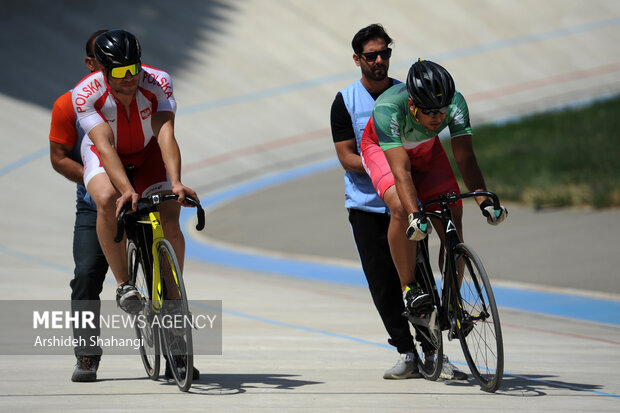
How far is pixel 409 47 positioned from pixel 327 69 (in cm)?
282

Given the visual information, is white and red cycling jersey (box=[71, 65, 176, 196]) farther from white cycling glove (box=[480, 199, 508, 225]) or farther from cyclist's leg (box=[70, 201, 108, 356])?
white cycling glove (box=[480, 199, 508, 225])

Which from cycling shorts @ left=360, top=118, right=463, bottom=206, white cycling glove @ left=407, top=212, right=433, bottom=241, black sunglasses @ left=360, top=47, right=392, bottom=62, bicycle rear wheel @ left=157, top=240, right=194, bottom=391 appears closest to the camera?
white cycling glove @ left=407, top=212, right=433, bottom=241

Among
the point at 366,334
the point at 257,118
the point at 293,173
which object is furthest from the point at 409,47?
the point at 366,334

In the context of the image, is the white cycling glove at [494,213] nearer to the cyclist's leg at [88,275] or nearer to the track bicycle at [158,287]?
the track bicycle at [158,287]

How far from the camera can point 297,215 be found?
1469 centimetres

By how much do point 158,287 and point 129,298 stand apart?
164 mm

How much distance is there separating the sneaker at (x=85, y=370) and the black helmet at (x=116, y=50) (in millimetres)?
1529

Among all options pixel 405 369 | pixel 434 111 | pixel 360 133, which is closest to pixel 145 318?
pixel 405 369

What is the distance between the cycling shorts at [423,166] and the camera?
5.34m

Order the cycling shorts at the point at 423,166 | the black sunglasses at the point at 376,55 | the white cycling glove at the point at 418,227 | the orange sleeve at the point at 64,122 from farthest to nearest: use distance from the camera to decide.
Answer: the black sunglasses at the point at 376,55 → the orange sleeve at the point at 64,122 → the cycling shorts at the point at 423,166 → the white cycling glove at the point at 418,227

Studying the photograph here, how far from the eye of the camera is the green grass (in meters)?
14.1

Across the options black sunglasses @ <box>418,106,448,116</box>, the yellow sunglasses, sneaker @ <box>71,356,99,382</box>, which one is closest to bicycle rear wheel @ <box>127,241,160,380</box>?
sneaker @ <box>71,356,99,382</box>

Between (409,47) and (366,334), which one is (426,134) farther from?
(409,47)

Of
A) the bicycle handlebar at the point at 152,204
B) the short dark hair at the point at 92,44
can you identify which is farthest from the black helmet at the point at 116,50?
the bicycle handlebar at the point at 152,204
